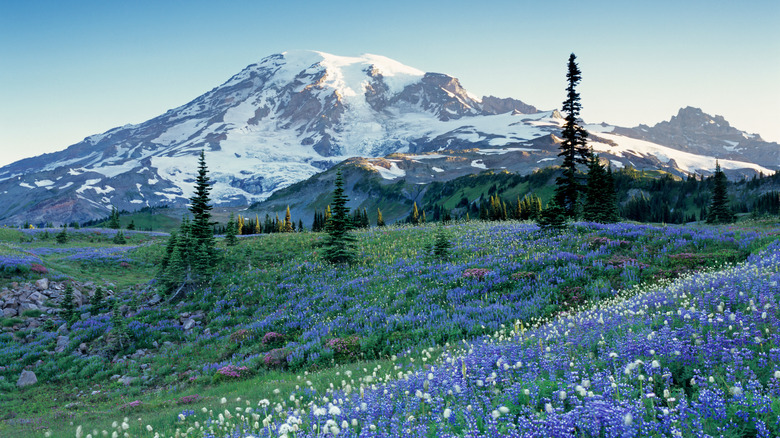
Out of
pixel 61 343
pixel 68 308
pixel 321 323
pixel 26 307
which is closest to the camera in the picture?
pixel 321 323

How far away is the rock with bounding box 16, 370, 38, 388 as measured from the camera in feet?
48.7

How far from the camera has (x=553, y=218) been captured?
23172 millimetres

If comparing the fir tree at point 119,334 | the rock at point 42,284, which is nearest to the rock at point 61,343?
the fir tree at point 119,334

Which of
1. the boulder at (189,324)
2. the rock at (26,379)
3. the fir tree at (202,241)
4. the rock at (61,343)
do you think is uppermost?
the fir tree at (202,241)

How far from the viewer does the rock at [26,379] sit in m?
14.8

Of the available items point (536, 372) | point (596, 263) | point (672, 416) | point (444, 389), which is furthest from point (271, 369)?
point (596, 263)

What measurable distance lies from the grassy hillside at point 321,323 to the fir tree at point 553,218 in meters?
0.91

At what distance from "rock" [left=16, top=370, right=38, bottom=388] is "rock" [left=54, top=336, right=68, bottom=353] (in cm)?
222

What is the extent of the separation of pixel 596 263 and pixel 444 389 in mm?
12378

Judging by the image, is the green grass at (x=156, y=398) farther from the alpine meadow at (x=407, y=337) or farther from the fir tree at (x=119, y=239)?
the fir tree at (x=119, y=239)

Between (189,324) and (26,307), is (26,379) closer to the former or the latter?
(189,324)

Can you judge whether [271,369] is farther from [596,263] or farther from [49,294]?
[49,294]

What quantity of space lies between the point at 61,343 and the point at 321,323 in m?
12.6

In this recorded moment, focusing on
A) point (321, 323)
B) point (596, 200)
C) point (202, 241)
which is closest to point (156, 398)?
point (321, 323)
